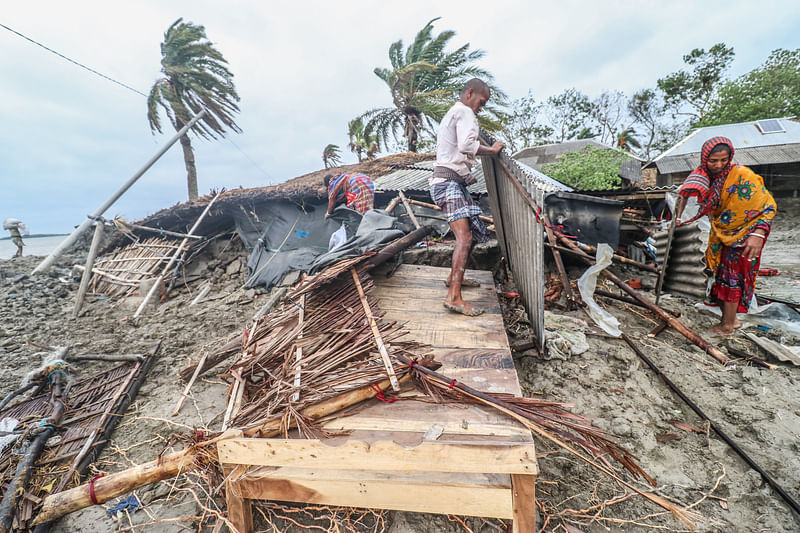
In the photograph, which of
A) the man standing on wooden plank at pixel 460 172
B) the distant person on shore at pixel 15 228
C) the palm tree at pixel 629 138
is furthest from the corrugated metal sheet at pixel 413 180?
the palm tree at pixel 629 138

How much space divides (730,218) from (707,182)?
1.50ft

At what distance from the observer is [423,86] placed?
1504 cm

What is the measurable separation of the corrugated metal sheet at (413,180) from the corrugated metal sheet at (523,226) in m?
3.69

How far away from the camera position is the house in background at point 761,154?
14812mm

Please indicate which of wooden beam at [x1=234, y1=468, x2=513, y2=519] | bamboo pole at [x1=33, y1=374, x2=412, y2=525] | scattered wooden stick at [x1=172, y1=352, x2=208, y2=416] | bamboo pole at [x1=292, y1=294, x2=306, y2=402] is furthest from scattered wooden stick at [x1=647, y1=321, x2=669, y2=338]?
scattered wooden stick at [x1=172, y1=352, x2=208, y2=416]

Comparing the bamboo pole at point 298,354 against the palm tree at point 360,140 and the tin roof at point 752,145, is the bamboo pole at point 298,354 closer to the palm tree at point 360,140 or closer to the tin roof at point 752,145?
the palm tree at point 360,140

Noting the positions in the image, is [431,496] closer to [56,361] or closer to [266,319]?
[266,319]

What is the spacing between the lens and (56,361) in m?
4.19

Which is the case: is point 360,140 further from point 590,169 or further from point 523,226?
point 523,226

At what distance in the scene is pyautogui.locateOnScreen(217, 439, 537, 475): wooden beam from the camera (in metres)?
1.50

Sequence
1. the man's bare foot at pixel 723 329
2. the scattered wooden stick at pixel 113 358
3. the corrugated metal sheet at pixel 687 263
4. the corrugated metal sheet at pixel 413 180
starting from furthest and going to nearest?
the corrugated metal sheet at pixel 413 180
the scattered wooden stick at pixel 113 358
the corrugated metal sheet at pixel 687 263
the man's bare foot at pixel 723 329

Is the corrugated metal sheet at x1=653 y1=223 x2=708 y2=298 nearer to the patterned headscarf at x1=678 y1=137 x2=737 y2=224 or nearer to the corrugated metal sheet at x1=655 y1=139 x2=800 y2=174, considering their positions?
the patterned headscarf at x1=678 y1=137 x2=737 y2=224

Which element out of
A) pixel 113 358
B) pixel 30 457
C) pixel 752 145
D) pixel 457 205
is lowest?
pixel 30 457

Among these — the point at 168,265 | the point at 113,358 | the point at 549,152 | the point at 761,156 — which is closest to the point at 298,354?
the point at 113,358
